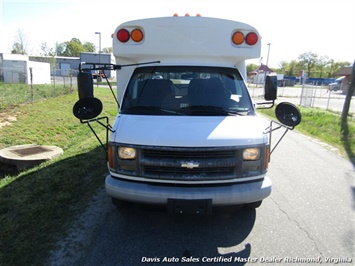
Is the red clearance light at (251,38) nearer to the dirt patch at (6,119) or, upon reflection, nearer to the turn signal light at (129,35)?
the turn signal light at (129,35)

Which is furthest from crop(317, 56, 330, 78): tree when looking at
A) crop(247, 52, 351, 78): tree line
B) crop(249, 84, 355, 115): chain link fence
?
crop(249, 84, 355, 115): chain link fence

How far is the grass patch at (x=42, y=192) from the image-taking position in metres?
3.10

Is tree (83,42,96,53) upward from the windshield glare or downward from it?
upward

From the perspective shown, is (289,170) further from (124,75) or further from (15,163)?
(15,163)

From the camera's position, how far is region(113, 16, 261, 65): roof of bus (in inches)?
165

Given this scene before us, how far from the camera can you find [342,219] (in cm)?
389

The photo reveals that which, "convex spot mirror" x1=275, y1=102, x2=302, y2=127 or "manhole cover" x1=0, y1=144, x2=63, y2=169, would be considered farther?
"manhole cover" x1=0, y1=144, x2=63, y2=169

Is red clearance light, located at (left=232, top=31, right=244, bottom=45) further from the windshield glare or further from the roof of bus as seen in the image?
the windshield glare

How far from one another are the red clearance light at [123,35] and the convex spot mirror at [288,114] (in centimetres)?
245

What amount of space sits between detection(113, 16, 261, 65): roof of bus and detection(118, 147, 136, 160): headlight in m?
1.76

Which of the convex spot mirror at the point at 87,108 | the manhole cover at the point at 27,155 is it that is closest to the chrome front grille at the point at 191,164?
the convex spot mirror at the point at 87,108

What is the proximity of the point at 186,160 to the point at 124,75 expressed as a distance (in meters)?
2.47

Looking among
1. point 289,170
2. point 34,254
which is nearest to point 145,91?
point 34,254

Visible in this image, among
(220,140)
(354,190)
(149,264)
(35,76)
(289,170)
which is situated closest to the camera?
(149,264)
